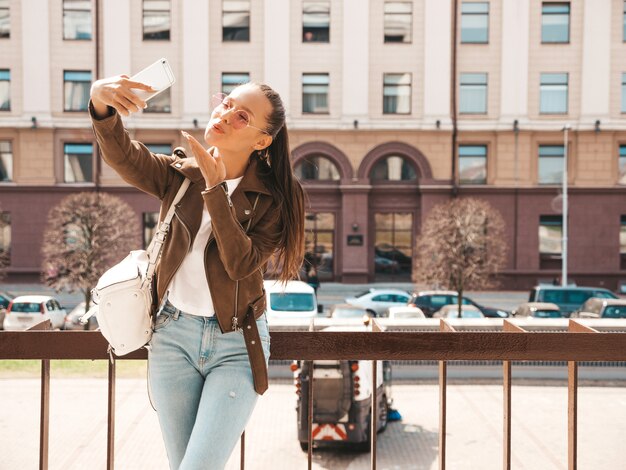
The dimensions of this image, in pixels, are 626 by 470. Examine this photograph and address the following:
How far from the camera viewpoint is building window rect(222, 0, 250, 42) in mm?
31094

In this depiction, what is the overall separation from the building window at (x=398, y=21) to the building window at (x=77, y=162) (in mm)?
15146

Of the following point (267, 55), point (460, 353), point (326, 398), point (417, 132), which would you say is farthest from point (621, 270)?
point (460, 353)

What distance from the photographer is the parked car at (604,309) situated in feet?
62.1

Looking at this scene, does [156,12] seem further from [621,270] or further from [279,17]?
[621,270]

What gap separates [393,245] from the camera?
103 feet

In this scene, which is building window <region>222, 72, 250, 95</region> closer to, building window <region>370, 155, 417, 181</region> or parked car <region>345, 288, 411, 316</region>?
building window <region>370, 155, 417, 181</region>

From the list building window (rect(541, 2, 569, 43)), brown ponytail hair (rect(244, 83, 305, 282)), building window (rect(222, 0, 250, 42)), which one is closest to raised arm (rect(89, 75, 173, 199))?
brown ponytail hair (rect(244, 83, 305, 282))

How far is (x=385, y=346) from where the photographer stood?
2594mm

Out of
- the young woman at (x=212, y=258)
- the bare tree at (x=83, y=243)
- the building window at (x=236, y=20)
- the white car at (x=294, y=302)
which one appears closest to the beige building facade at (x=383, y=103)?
the building window at (x=236, y=20)

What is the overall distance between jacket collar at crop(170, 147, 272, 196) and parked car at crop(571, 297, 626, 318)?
18.5 metres

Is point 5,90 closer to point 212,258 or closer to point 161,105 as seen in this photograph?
point 161,105

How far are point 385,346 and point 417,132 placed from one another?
2944cm

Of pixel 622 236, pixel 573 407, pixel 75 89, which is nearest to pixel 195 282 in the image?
pixel 573 407

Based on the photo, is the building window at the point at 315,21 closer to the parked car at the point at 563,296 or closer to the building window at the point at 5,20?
the building window at the point at 5,20
